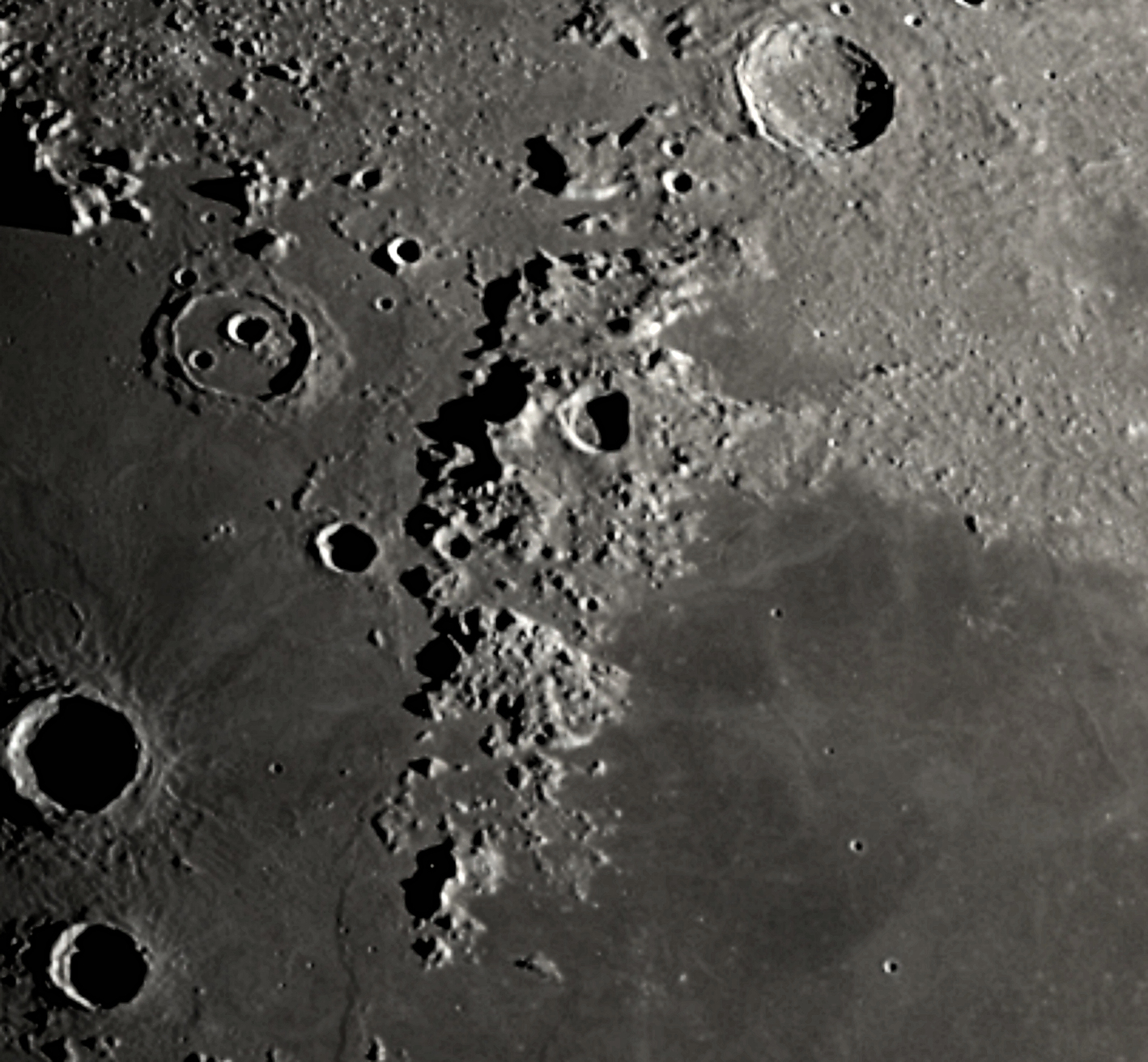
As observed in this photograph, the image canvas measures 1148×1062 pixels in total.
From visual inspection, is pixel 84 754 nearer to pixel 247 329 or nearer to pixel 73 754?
pixel 73 754

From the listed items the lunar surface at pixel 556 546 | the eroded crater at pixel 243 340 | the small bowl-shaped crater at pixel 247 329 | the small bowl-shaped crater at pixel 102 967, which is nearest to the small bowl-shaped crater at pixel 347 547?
the lunar surface at pixel 556 546

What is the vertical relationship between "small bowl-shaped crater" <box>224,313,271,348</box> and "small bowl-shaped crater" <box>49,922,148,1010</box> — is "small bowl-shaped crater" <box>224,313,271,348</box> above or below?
above

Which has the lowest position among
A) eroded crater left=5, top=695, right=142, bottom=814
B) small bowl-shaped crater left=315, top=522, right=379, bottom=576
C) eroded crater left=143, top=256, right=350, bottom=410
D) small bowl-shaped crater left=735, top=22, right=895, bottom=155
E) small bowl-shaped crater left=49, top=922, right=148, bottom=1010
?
small bowl-shaped crater left=49, top=922, right=148, bottom=1010

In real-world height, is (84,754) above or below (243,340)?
below

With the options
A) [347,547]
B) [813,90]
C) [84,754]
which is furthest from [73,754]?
[813,90]

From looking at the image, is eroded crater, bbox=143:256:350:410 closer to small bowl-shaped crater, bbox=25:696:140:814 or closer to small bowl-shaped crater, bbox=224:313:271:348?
small bowl-shaped crater, bbox=224:313:271:348

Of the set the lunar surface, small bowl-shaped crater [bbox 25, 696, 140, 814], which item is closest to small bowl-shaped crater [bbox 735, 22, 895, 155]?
the lunar surface

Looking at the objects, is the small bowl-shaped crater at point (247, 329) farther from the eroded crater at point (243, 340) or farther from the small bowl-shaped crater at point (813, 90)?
the small bowl-shaped crater at point (813, 90)
